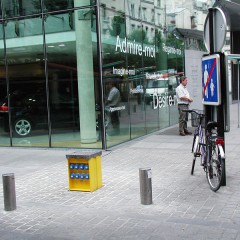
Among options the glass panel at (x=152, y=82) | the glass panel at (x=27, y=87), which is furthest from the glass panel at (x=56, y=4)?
the glass panel at (x=152, y=82)

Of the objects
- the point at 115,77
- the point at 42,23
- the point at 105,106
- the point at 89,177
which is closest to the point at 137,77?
Result: the point at 115,77

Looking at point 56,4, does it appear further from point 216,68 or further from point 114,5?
point 216,68

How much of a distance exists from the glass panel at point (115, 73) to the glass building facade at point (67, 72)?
0.03 m

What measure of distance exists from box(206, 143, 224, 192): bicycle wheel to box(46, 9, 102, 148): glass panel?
5.02 m

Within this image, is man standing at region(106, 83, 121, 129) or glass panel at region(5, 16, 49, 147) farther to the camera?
glass panel at region(5, 16, 49, 147)

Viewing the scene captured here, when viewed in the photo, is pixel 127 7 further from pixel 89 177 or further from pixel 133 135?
pixel 89 177

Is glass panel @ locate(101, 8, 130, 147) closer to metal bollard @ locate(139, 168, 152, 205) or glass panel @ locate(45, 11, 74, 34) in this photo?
glass panel @ locate(45, 11, 74, 34)

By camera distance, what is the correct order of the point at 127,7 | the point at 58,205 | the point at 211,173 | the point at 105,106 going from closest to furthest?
1. the point at 58,205
2. the point at 211,173
3. the point at 105,106
4. the point at 127,7

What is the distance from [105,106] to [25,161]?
2625 mm

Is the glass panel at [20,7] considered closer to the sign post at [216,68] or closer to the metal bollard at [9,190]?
the sign post at [216,68]

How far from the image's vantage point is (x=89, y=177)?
6836 mm

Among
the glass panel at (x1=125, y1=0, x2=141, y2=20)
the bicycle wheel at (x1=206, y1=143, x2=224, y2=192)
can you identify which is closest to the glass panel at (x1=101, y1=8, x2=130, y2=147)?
the glass panel at (x1=125, y1=0, x2=141, y2=20)

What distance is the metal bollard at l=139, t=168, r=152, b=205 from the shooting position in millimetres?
5879

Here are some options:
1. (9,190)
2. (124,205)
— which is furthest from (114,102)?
(9,190)
